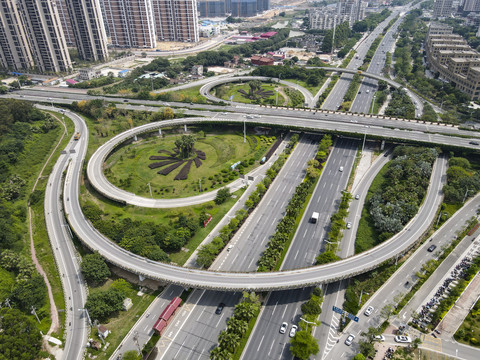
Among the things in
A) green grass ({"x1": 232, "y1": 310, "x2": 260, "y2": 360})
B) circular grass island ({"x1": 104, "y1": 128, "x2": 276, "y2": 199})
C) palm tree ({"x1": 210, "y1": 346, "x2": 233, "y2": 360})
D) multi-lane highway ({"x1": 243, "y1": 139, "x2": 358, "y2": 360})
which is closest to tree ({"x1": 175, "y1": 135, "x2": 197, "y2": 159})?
circular grass island ({"x1": 104, "y1": 128, "x2": 276, "y2": 199})

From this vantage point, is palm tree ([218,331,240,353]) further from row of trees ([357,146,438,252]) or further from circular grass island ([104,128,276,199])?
circular grass island ([104,128,276,199])

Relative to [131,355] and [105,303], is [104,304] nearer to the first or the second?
[105,303]

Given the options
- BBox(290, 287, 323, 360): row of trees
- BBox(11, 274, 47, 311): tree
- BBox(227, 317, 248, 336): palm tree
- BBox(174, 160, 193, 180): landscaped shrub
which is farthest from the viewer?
BBox(174, 160, 193, 180): landscaped shrub

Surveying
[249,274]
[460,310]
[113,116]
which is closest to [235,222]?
[249,274]

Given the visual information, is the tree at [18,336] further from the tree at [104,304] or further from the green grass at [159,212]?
the green grass at [159,212]

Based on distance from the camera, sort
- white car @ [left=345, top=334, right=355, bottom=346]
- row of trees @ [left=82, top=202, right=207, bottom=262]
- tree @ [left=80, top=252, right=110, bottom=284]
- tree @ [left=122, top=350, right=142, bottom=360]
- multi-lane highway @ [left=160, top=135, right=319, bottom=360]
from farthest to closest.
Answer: row of trees @ [left=82, top=202, right=207, bottom=262]
tree @ [left=80, top=252, right=110, bottom=284]
multi-lane highway @ [left=160, top=135, right=319, bottom=360]
white car @ [left=345, top=334, right=355, bottom=346]
tree @ [left=122, top=350, right=142, bottom=360]

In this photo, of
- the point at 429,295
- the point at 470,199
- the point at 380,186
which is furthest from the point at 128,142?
the point at 470,199
